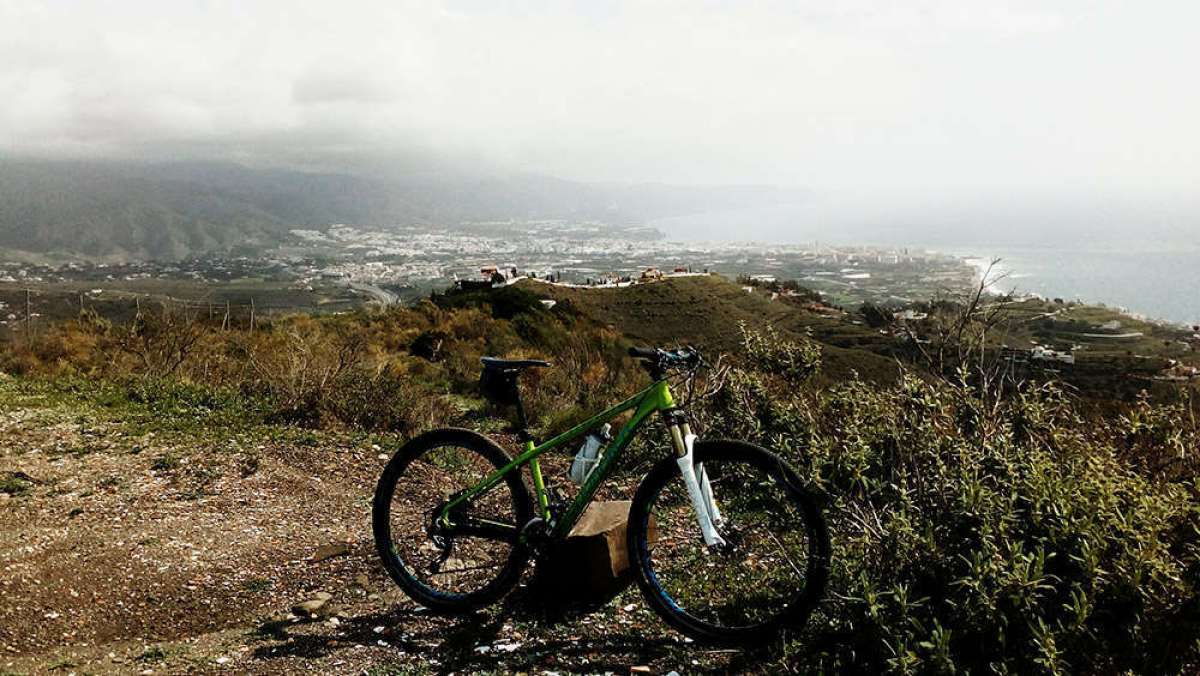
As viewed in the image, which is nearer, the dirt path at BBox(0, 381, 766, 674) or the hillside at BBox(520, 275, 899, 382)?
the dirt path at BBox(0, 381, 766, 674)

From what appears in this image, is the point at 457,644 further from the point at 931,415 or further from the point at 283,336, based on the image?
the point at 283,336

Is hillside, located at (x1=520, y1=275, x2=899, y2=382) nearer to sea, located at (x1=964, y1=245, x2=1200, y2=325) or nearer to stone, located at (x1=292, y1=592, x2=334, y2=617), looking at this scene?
sea, located at (x1=964, y1=245, x2=1200, y2=325)

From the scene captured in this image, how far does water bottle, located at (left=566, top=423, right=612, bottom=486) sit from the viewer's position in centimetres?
348

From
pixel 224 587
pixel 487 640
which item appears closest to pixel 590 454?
pixel 487 640

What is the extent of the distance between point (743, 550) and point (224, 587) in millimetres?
3145

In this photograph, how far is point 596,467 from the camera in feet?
11.3

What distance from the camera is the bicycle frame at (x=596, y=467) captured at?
329cm

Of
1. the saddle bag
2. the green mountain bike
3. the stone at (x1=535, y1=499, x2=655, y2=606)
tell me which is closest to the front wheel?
the green mountain bike

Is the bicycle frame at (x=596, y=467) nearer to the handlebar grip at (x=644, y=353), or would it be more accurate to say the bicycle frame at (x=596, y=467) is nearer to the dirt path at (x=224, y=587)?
the handlebar grip at (x=644, y=353)

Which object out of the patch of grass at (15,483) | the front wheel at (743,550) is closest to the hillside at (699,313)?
the patch of grass at (15,483)

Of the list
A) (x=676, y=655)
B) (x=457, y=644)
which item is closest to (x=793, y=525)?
(x=676, y=655)

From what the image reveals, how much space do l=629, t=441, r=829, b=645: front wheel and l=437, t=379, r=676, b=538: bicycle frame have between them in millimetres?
235

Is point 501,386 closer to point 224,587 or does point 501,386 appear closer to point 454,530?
point 454,530

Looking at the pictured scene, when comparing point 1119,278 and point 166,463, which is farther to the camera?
point 1119,278
